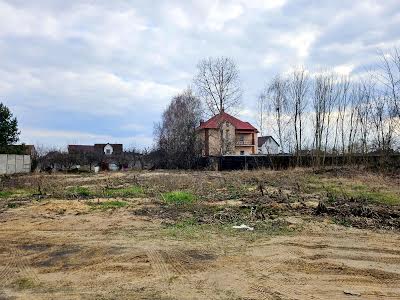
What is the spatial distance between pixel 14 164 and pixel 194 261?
40775 mm

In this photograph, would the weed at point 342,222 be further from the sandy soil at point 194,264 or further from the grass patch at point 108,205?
the grass patch at point 108,205

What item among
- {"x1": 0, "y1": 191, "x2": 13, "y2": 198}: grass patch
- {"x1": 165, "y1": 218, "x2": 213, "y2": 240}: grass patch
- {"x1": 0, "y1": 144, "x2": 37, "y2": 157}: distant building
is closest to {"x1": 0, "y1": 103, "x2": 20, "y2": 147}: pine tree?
{"x1": 0, "y1": 144, "x2": 37, "y2": 157}: distant building

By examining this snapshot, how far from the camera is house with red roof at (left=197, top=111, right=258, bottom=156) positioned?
2283 inches

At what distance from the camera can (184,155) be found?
52.9 meters

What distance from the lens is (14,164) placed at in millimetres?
42844

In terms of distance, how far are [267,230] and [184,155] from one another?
43444 millimetres

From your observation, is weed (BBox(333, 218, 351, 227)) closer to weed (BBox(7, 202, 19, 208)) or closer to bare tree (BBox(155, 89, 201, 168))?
weed (BBox(7, 202, 19, 208))

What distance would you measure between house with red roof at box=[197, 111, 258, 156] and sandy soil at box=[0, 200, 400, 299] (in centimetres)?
4355

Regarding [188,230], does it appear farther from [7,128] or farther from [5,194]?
[7,128]

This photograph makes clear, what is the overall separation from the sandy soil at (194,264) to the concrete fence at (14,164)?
3343cm

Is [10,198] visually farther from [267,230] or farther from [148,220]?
[267,230]

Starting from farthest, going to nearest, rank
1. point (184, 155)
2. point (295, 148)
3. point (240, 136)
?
1. point (240, 136)
2. point (184, 155)
3. point (295, 148)

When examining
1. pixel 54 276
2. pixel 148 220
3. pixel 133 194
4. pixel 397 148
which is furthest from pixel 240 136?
pixel 54 276

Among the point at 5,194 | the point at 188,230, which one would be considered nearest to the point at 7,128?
the point at 5,194
